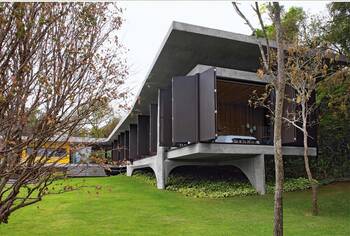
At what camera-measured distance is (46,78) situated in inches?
144

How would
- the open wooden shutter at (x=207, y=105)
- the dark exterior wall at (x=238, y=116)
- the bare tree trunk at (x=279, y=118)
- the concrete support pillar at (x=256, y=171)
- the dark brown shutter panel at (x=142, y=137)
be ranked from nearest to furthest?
the bare tree trunk at (x=279, y=118) < the open wooden shutter at (x=207, y=105) < the concrete support pillar at (x=256, y=171) < the dark exterior wall at (x=238, y=116) < the dark brown shutter panel at (x=142, y=137)

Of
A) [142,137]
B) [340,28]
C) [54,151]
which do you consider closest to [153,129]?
[142,137]

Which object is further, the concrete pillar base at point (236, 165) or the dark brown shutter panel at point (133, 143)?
the dark brown shutter panel at point (133, 143)

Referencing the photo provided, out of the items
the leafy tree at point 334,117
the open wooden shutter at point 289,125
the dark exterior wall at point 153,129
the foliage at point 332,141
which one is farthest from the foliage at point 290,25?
the dark exterior wall at point 153,129

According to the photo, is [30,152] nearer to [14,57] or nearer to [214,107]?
[14,57]

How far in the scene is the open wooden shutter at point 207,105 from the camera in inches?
467

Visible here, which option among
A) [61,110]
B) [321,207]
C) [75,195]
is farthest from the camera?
[75,195]

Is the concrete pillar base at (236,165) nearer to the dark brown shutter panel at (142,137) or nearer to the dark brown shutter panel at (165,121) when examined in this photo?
the dark brown shutter panel at (165,121)

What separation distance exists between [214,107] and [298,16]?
284 inches

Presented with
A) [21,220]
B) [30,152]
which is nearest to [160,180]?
[21,220]

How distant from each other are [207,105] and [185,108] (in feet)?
3.75

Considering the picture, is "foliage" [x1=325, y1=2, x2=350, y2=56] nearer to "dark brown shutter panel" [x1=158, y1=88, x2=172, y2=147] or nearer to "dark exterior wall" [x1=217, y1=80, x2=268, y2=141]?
"dark exterior wall" [x1=217, y1=80, x2=268, y2=141]

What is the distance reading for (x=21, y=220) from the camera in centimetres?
998

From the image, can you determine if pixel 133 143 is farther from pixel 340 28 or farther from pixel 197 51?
pixel 340 28
